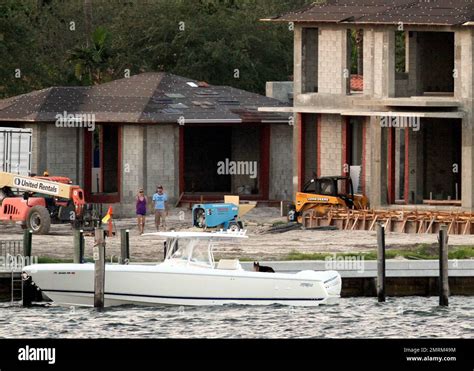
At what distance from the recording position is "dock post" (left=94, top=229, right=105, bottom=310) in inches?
2394

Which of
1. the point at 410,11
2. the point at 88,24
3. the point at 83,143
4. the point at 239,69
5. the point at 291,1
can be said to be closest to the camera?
the point at 410,11

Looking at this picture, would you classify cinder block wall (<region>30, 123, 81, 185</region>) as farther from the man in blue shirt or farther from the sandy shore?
the man in blue shirt

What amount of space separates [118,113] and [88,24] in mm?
32148

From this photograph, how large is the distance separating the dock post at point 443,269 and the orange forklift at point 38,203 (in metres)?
16.1

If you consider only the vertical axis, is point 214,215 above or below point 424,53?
below

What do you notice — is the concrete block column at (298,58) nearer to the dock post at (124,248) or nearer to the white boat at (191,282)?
the dock post at (124,248)

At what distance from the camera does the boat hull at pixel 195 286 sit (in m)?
61.8

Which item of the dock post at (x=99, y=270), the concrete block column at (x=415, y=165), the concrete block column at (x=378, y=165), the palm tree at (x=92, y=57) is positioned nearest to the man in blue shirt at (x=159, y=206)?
the concrete block column at (x=378, y=165)

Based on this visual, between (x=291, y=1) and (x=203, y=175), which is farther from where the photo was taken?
(x=291, y=1)

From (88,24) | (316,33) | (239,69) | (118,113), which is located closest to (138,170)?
(118,113)

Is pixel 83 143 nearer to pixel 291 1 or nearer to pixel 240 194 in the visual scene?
pixel 240 194

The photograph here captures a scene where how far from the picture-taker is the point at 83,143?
86.8 meters

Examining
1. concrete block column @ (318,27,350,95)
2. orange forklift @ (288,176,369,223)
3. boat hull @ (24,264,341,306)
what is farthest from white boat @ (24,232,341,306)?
concrete block column @ (318,27,350,95)

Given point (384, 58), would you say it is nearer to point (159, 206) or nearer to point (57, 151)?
point (159, 206)
